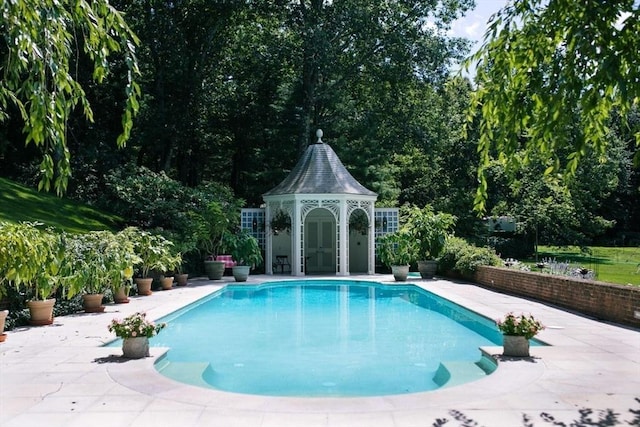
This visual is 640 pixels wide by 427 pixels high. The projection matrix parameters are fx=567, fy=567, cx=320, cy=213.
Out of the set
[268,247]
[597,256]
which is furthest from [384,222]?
[597,256]

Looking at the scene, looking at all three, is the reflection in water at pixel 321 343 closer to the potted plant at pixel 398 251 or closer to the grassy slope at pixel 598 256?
the potted plant at pixel 398 251

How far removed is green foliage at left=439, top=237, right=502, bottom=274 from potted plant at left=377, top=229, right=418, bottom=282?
1112 millimetres

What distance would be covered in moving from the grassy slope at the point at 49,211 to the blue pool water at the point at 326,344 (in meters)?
5.25

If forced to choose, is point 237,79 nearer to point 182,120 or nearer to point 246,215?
point 182,120

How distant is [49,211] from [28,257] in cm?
1063

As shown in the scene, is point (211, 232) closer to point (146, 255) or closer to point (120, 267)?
point (146, 255)

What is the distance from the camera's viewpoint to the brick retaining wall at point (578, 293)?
384 inches

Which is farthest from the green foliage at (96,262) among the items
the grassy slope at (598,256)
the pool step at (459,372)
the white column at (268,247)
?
the grassy slope at (598,256)

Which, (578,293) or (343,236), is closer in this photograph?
(578,293)

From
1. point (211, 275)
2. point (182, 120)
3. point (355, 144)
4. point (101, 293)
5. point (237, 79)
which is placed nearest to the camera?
point (101, 293)

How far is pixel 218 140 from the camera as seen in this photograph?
31.5 metres

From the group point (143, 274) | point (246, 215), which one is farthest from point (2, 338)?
point (246, 215)

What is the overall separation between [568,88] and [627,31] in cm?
52

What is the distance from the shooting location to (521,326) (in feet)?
23.3
